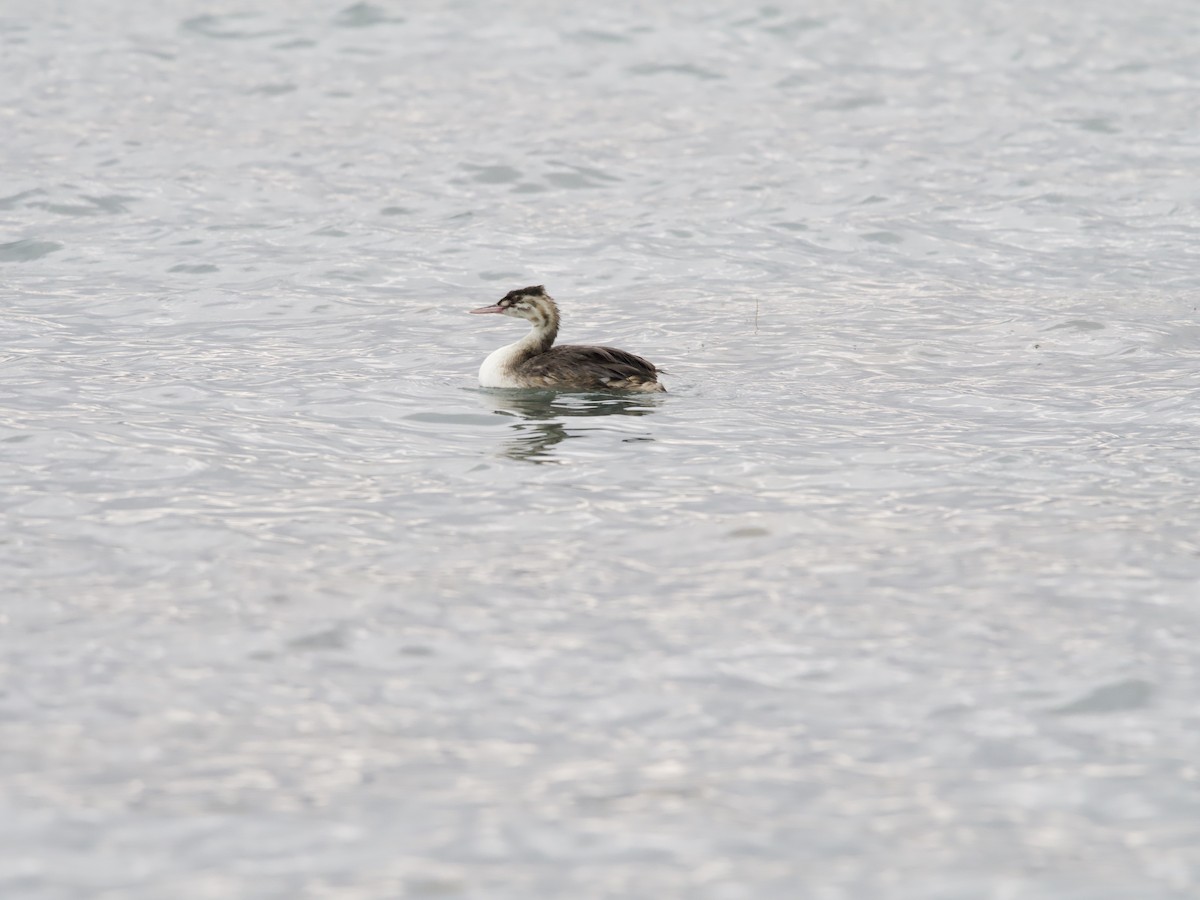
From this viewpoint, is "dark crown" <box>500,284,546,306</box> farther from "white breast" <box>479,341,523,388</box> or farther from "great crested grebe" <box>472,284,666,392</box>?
"white breast" <box>479,341,523,388</box>

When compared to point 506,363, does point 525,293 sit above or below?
above

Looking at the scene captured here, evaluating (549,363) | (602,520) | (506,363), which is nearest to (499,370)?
(506,363)

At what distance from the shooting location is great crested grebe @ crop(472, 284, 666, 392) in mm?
13766

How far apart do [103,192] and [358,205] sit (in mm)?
3319

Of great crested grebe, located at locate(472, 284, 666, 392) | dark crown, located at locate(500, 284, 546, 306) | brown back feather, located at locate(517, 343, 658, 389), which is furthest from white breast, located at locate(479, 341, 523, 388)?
dark crown, located at locate(500, 284, 546, 306)

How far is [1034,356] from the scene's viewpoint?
15.4 meters

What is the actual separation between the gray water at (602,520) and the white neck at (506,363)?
0.15 meters

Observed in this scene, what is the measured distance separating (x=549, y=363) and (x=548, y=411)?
0.74 metres

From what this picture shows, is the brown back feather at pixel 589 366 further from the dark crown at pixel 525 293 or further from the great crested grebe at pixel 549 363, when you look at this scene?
the dark crown at pixel 525 293

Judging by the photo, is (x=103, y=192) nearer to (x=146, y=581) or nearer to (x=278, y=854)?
(x=146, y=581)

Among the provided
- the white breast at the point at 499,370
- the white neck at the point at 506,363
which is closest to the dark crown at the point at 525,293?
the white neck at the point at 506,363

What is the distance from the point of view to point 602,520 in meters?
10.5

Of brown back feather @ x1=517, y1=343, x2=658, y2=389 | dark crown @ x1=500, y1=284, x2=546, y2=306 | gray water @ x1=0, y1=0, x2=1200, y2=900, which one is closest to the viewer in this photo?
gray water @ x1=0, y1=0, x2=1200, y2=900

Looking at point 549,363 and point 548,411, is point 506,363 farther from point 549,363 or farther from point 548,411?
point 548,411
